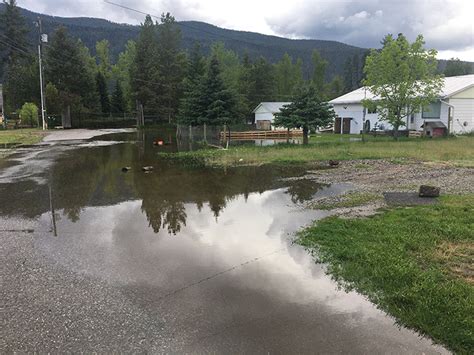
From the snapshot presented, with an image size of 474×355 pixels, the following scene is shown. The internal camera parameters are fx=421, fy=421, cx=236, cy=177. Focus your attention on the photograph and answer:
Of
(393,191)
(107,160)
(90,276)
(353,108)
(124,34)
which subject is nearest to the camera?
(90,276)

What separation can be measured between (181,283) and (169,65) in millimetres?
61709

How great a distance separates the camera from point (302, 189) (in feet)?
43.5

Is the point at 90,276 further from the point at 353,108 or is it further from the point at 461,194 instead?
the point at 353,108

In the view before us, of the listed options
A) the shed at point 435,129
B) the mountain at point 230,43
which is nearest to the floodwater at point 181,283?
the shed at point 435,129

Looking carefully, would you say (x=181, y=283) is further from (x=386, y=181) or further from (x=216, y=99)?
(x=216, y=99)

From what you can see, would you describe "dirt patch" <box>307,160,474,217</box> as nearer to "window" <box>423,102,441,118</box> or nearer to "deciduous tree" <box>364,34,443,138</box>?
"deciduous tree" <box>364,34,443,138</box>

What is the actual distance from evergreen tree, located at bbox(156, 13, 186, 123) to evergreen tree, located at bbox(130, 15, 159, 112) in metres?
1.04

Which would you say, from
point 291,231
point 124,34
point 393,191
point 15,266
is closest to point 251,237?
point 291,231

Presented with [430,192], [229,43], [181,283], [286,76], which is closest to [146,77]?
[286,76]

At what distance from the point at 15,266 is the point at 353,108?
39.4m

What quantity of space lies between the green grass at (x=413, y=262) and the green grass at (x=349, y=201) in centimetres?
123

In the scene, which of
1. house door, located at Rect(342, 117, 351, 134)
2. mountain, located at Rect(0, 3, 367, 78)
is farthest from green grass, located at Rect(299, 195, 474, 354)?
mountain, located at Rect(0, 3, 367, 78)

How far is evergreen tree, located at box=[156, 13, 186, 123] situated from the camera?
6228cm

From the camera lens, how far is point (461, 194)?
11.1m
